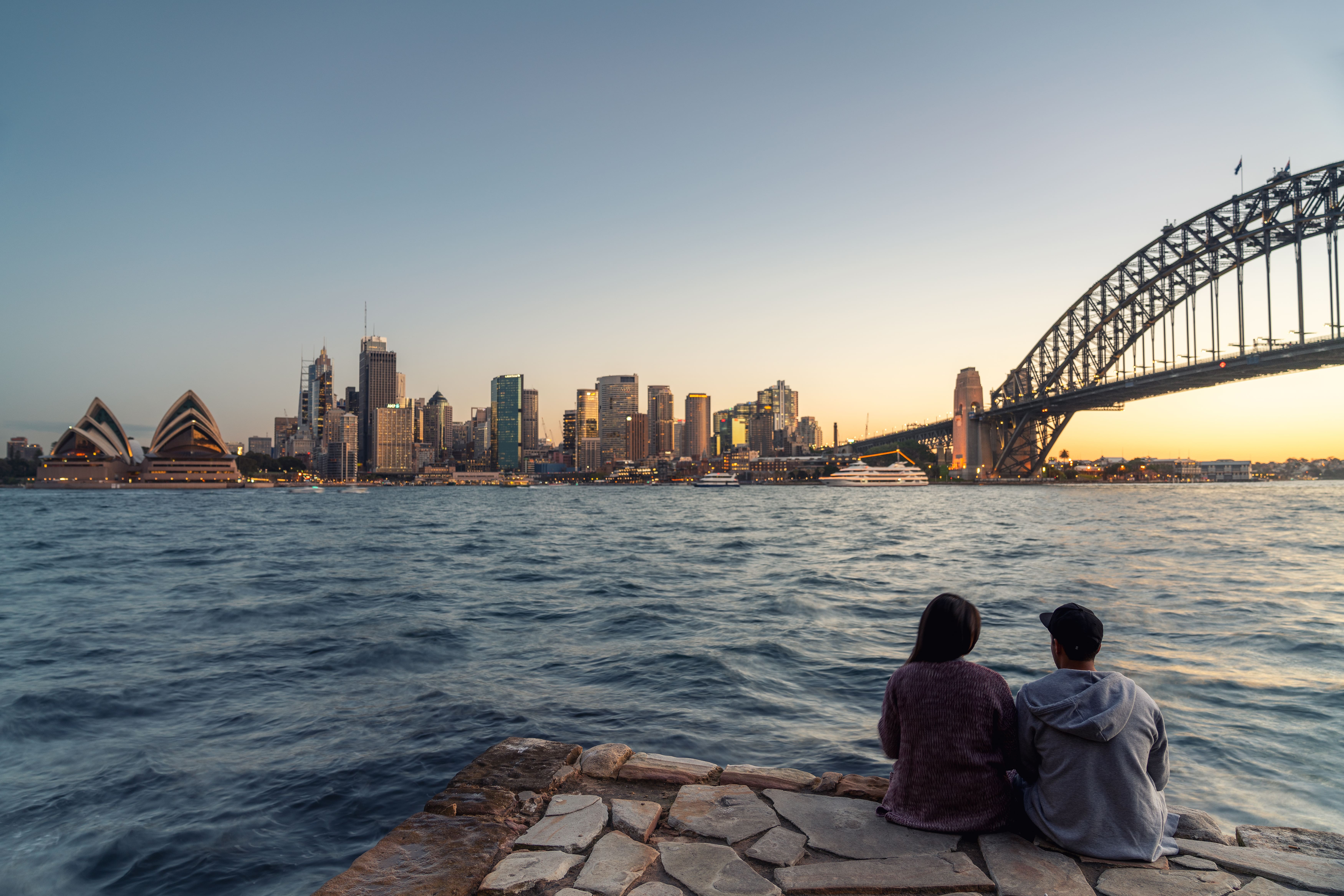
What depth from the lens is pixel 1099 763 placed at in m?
3.14

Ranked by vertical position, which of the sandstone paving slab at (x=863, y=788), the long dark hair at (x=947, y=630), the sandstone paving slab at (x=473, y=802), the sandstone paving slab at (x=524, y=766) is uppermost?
the long dark hair at (x=947, y=630)

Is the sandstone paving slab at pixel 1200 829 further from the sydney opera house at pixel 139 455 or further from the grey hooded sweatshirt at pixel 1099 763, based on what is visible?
the sydney opera house at pixel 139 455

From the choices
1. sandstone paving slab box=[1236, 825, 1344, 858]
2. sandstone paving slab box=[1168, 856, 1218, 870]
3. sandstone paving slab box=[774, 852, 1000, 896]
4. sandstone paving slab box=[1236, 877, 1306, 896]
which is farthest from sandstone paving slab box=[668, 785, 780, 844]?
sandstone paving slab box=[1236, 825, 1344, 858]

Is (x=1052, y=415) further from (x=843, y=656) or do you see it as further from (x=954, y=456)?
(x=843, y=656)

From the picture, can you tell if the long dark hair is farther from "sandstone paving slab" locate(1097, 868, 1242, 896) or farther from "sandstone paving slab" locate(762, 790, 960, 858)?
"sandstone paving slab" locate(1097, 868, 1242, 896)

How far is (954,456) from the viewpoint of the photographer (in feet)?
361

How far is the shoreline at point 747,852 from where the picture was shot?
3.06 meters

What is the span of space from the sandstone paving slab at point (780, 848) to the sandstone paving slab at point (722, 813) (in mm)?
84

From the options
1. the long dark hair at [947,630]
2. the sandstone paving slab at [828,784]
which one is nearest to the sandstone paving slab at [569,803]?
the sandstone paving slab at [828,784]

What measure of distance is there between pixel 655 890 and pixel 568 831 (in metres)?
0.75

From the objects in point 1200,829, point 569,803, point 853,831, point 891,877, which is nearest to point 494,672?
point 569,803

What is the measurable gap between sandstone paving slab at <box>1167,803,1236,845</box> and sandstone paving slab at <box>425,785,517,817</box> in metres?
3.51

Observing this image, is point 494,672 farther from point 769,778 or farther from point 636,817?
point 636,817

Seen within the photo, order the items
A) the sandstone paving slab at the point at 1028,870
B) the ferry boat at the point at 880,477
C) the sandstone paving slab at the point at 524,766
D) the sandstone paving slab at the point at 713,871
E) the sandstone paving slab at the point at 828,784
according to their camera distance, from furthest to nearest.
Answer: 1. the ferry boat at the point at 880,477
2. the sandstone paving slab at the point at 524,766
3. the sandstone paving slab at the point at 828,784
4. the sandstone paving slab at the point at 713,871
5. the sandstone paving slab at the point at 1028,870
